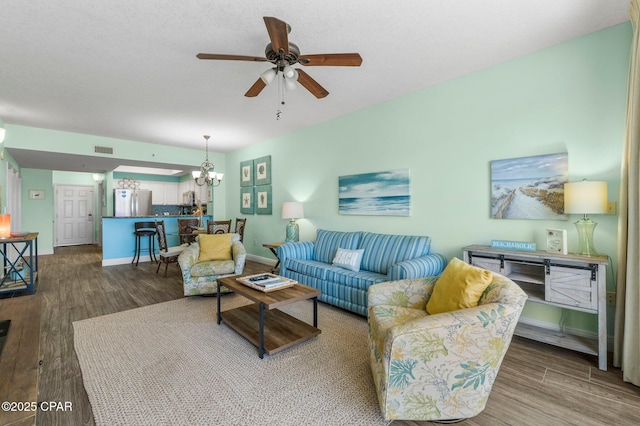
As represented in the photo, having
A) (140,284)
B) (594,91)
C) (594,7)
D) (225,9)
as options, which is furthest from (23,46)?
(594,91)

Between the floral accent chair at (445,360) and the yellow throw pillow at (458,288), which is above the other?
the yellow throw pillow at (458,288)

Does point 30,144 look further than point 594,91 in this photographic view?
Yes

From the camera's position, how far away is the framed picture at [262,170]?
623 centimetres

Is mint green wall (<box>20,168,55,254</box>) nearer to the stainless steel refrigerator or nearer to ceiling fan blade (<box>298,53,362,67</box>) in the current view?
the stainless steel refrigerator

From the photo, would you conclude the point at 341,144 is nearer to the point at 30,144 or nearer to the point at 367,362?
the point at 367,362

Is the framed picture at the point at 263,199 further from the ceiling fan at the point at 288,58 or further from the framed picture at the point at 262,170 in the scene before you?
the ceiling fan at the point at 288,58

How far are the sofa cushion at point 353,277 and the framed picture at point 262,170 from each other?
3.22 meters

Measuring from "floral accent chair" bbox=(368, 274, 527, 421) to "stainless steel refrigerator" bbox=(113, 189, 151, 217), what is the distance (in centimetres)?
917

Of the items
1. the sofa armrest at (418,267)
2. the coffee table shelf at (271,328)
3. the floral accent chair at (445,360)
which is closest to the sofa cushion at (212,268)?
the coffee table shelf at (271,328)

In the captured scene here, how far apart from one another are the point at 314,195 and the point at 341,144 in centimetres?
107

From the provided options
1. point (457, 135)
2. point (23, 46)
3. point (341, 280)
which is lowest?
point (341, 280)

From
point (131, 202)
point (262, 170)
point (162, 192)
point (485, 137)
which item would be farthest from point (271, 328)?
point (162, 192)

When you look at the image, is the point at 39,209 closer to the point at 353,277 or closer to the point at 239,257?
the point at 239,257

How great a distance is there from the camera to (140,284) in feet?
15.3
